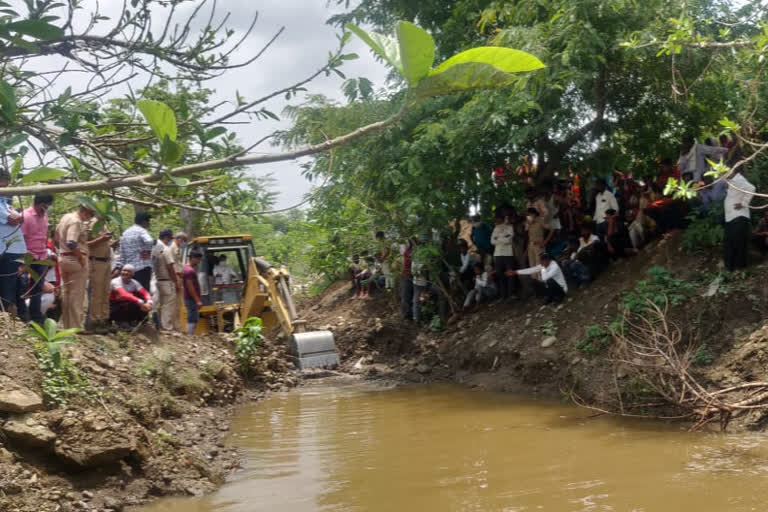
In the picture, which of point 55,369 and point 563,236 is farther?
point 563,236

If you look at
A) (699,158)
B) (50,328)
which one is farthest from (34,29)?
(699,158)

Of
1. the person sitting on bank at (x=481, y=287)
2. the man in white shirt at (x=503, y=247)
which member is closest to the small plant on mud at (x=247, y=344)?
the person sitting on bank at (x=481, y=287)

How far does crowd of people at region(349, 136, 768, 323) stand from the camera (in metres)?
9.84

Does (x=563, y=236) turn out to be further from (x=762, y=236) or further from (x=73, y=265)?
(x=73, y=265)

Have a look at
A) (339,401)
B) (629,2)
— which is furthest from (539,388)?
(629,2)

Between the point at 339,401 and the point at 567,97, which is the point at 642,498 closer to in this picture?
the point at 339,401

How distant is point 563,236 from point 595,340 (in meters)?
2.69

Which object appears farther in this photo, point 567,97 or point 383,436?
point 567,97

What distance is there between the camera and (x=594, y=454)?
6.91 m

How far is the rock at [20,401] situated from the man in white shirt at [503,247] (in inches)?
319

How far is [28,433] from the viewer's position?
5301 mm

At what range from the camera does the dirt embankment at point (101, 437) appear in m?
5.22

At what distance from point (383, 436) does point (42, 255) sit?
391cm

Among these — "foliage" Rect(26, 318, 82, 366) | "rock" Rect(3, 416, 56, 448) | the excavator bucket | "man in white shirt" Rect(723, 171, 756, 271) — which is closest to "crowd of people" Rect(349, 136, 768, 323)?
"man in white shirt" Rect(723, 171, 756, 271)
